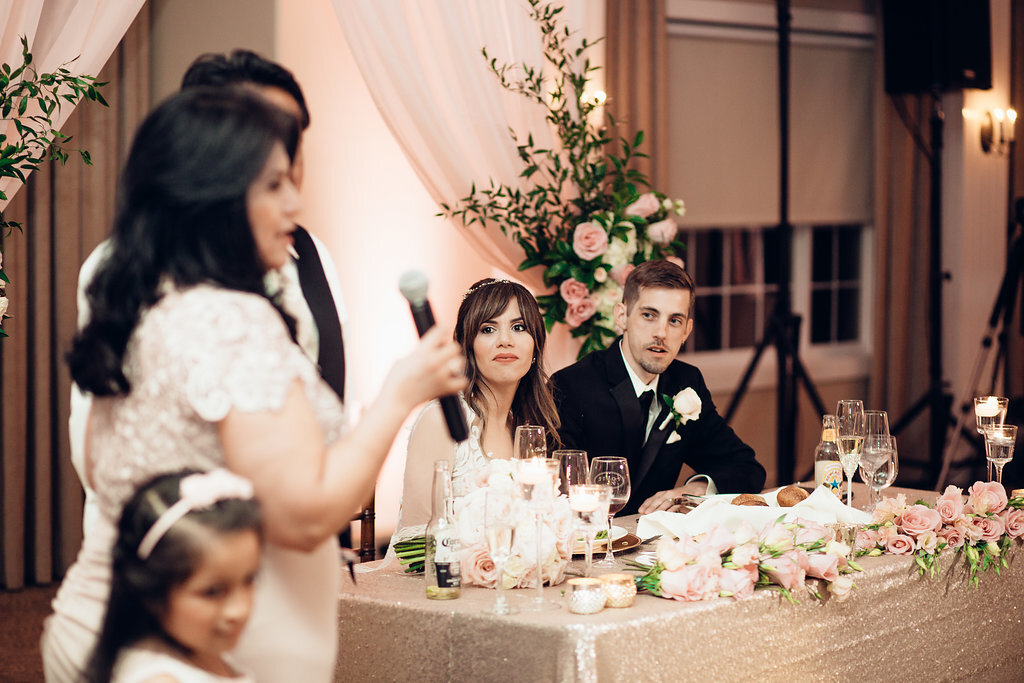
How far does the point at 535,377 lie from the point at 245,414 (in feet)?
5.64

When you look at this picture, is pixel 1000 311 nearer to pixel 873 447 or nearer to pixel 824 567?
pixel 873 447

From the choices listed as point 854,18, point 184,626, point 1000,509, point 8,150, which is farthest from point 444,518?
point 854,18

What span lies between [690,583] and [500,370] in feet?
3.16

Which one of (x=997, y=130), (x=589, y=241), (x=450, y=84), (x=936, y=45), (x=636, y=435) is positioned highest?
(x=936, y=45)

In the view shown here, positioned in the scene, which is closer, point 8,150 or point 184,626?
point 184,626

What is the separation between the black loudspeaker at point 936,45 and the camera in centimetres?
605

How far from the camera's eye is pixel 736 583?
78.9 inches

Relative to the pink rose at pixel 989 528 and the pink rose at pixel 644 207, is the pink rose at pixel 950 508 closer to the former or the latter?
the pink rose at pixel 989 528

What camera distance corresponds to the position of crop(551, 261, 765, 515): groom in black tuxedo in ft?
10.3

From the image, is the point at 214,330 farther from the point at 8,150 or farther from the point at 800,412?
the point at 800,412

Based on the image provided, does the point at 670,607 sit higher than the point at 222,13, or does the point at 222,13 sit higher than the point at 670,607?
the point at 222,13

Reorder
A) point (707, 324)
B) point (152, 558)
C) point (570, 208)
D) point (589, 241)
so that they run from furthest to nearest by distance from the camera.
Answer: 1. point (707, 324)
2. point (570, 208)
3. point (589, 241)
4. point (152, 558)

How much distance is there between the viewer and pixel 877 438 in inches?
103

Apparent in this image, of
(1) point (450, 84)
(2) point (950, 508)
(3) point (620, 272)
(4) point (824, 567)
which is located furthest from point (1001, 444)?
(1) point (450, 84)
